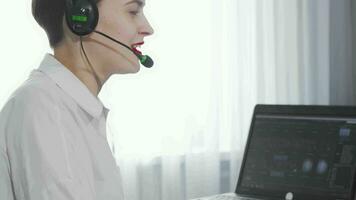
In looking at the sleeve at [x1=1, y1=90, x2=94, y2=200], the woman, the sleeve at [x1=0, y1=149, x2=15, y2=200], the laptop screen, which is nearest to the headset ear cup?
the woman

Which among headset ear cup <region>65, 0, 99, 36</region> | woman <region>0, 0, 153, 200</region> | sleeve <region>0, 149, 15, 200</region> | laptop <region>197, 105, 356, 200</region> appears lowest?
laptop <region>197, 105, 356, 200</region>

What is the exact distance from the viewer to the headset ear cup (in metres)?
0.89

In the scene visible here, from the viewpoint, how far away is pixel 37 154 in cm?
76

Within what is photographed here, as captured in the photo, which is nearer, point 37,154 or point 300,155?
point 37,154

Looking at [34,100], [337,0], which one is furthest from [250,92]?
[34,100]

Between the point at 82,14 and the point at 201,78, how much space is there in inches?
46.3

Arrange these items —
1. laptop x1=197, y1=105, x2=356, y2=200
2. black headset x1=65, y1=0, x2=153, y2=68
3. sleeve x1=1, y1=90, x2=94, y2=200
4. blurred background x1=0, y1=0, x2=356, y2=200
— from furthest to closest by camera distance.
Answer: blurred background x1=0, y1=0, x2=356, y2=200, laptop x1=197, y1=105, x2=356, y2=200, black headset x1=65, y1=0, x2=153, y2=68, sleeve x1=1, y1=90, x2=94, y2=200

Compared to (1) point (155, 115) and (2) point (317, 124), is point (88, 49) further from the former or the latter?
(1) point (155, 115)

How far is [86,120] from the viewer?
3.04 ft

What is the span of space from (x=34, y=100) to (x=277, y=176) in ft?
2.67

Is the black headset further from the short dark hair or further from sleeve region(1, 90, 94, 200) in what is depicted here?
sleeve region(1, 90, 94, 200)

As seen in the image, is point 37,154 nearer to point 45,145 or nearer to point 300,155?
point 45,145

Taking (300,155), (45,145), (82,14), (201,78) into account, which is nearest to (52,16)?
(82,14)

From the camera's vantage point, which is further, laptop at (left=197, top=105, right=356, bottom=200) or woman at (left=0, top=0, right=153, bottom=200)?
laptop at (left=197, top=105, right=356, bottom=200)
